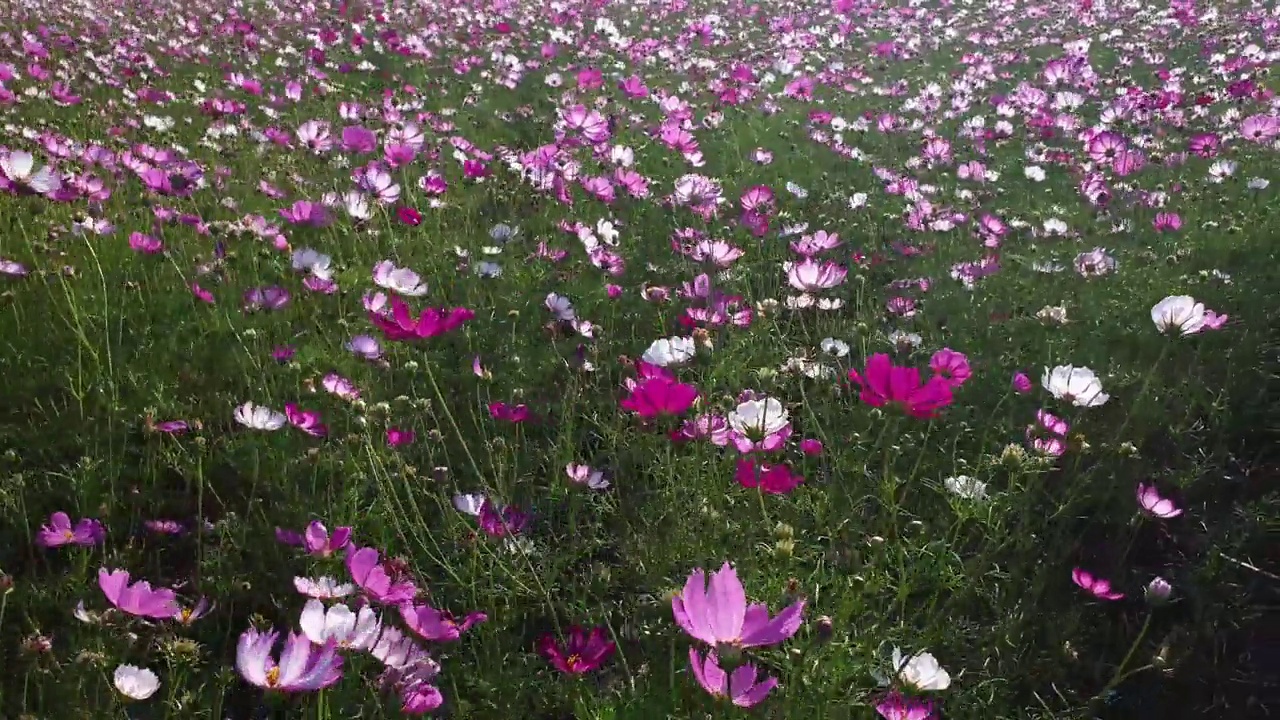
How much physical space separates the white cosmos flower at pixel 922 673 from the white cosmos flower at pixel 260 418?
3.75ft

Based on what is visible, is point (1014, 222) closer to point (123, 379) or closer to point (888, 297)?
point (888, 297)

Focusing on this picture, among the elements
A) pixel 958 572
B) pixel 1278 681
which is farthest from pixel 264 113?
pixel 1278 681

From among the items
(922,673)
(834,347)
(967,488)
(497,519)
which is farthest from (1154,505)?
(497,519)

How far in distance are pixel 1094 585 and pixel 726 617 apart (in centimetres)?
102

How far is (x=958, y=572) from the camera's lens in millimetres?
1639

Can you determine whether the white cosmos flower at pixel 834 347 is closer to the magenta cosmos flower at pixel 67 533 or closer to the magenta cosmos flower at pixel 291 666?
the magenta cosmos flower at pixel 291 666

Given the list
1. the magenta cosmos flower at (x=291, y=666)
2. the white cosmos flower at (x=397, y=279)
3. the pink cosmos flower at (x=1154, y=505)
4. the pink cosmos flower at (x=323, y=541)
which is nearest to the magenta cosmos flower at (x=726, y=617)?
the magenta cosmos flower at (x=291, y=666)

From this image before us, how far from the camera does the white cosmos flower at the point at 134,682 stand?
42.9 inches

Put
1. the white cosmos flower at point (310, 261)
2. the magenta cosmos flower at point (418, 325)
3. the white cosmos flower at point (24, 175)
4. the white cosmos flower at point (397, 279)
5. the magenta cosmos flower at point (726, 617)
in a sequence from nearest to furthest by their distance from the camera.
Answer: the magenta cosmos flower at point (726, 617), the magenta cosmos flower at point (418, 325), the white cosmos flower at point (24, 175), the white cosmos flower at point (397, 279), the white cosmos flower at point (310, 261)

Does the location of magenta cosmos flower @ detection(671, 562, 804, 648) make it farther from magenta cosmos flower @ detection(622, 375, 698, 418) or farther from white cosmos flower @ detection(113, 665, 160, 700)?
white cosmos flower @ detection(113, 665, 160, 700)

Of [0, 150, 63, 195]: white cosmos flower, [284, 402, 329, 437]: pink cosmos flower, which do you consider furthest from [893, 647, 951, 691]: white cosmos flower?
[0, 150, 63, 195]: white cosmos flower

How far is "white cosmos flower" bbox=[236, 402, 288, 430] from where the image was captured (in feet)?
5.60

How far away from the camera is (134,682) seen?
1.12m

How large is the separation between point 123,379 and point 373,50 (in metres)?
4.07
